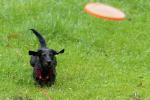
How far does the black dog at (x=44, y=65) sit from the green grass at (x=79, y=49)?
17 cm

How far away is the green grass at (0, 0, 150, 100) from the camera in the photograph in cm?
868

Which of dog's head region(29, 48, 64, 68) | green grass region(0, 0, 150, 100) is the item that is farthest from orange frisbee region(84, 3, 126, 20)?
dog's head region(29, 48, 64, 68)

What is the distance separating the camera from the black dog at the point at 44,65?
826 cm

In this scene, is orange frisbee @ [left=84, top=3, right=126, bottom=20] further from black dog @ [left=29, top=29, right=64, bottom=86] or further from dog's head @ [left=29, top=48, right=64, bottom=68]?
dog's head @ [left=29, top=48, right=64, bottom=68]

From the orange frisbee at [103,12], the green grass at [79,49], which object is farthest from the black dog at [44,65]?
the orange frisbee at [103,12]

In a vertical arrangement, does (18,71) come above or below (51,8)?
below


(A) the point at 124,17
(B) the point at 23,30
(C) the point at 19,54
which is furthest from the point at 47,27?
(A) the point at 124,17

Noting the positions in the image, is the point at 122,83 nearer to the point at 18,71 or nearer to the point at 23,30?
the point at 18,71

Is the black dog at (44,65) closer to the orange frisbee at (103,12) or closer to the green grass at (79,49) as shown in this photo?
the green grass at (79,49)

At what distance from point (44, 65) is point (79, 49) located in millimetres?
2696

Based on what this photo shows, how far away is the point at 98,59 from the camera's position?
415 inches

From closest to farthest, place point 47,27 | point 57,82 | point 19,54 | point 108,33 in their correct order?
point 57,82 → point 19,54 → point 47,27 → point 108,33

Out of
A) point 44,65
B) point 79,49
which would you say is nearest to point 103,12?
point 79,49

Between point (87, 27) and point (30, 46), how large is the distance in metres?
1.85
